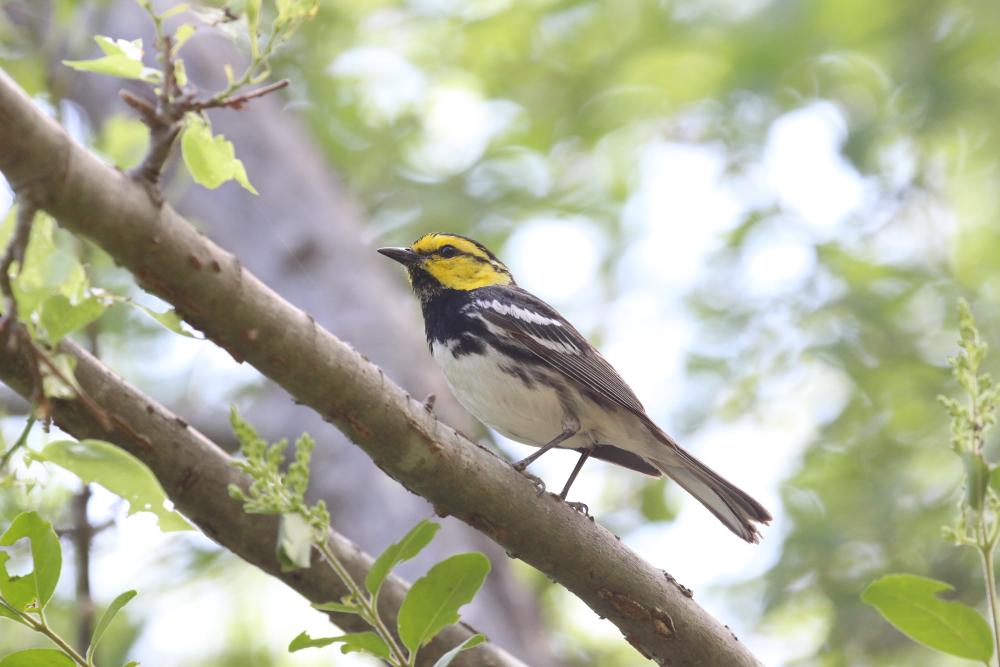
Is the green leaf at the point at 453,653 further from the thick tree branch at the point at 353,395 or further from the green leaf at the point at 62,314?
the green leaf at the point at 62,314

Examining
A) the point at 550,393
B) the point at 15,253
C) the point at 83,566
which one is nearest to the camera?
the point at 15,253

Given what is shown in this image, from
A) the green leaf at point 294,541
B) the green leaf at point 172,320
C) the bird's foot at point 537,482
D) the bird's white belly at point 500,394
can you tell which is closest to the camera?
the green leaf at point 294,541

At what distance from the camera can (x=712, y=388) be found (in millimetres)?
6879

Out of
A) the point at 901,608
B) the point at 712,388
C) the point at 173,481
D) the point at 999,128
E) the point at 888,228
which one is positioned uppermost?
the point at 999,128

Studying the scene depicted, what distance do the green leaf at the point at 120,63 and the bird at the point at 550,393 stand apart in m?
2.58

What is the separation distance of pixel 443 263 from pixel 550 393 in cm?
98

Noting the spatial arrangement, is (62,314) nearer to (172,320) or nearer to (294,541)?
(172,320)

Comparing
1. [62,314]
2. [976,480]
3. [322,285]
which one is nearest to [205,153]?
[62,314]

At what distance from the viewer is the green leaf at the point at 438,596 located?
212 cm

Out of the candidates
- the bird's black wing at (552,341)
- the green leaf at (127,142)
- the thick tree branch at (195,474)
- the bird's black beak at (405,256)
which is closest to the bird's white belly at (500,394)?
the bird's black wing at (552,341)

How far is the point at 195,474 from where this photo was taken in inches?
103

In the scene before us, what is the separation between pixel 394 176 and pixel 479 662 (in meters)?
4.60

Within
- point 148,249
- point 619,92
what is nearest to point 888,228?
point 619,92

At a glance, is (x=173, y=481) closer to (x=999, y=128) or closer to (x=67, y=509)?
(x=67, y=509)
